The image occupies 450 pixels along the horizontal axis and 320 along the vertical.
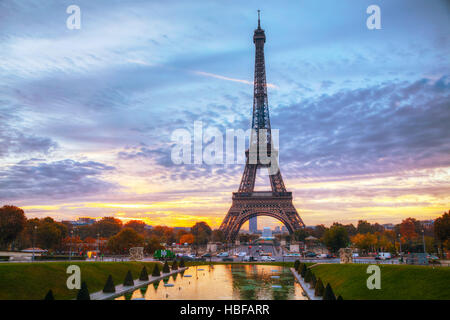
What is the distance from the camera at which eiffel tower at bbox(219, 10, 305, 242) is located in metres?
83.5

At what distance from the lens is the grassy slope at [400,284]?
20.8 m

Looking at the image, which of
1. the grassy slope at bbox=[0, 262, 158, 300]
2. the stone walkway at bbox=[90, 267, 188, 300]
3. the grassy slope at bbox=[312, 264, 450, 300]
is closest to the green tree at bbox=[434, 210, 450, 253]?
the grassy slope at bbox=[312, 264, 450, 300]

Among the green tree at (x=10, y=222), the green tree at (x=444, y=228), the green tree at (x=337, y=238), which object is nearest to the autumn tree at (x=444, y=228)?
the green tree at (x=444, y=228)

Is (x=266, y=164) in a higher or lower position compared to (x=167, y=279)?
higher

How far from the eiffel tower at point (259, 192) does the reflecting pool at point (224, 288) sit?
4513 centimetres

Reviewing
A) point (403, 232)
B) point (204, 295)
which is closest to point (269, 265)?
point (204, 295)

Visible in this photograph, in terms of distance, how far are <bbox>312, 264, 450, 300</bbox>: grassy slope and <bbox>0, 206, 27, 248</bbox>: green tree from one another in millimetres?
63604

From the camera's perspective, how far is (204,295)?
89.1ft

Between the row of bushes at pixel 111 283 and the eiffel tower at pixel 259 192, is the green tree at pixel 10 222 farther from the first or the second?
the eiffel tower at pixel 259 192

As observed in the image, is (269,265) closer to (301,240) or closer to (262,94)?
(301,240)

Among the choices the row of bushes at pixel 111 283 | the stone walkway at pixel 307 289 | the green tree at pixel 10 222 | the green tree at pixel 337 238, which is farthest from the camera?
the green tree at pixel 10 222
